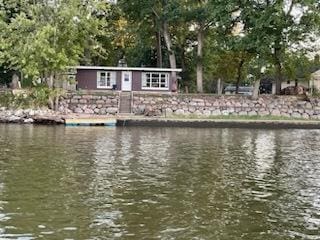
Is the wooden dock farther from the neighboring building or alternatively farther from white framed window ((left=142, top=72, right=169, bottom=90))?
white framed window ((left=142, top=72, right=169, bottom=90))

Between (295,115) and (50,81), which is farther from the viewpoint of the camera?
(295,115)

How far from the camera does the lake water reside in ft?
35.1

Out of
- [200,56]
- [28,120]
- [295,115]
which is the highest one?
[200,56]

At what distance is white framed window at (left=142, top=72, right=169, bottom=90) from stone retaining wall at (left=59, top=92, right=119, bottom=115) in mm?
Result: 6185

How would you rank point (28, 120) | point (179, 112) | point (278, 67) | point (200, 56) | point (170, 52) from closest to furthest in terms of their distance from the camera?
point (28, 120) < point (179, 112) < point (278, 67) < point (200, 56) < point (170, 52)

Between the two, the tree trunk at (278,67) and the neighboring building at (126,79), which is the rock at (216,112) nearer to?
the tree trunk at (278,67)

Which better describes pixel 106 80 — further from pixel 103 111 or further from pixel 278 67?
pixel 278 67

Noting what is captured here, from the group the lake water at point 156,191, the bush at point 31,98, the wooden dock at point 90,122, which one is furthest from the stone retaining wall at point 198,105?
the lake water at point 156,191

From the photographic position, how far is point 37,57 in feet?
134

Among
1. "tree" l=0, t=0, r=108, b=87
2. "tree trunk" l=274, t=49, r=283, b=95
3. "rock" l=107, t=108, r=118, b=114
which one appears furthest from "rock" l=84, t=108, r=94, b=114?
"tree trunk" l=274, t=49, r=283, b=95

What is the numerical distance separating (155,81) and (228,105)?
8257 mm

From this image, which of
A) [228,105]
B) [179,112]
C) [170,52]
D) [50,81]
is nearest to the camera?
[50,81]

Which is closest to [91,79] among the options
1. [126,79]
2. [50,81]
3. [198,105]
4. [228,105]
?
[126,79]

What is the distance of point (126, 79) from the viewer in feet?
172
